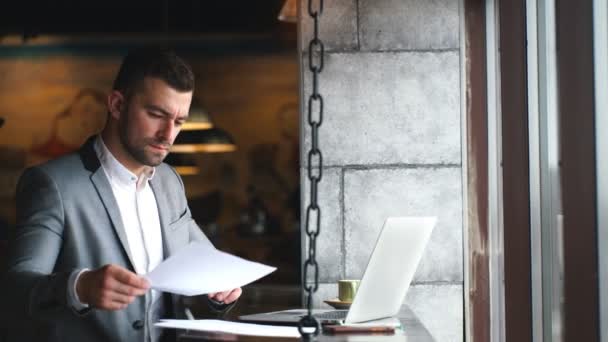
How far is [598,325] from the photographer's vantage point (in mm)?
2055

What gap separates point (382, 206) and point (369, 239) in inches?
5.6

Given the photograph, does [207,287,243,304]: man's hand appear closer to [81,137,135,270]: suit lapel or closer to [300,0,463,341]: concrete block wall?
[81,137,135,270]: suit lapel

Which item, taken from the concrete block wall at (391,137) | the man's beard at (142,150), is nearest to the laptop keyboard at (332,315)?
the man's beard at (142,150)

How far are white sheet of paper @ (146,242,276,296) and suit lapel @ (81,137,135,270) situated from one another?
0.47 metres

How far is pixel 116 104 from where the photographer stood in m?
2.93

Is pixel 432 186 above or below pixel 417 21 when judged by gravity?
below

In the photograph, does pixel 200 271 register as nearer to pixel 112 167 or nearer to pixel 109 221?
pixel 109 221

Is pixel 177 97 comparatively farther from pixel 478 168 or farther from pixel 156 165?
pixel 478 168

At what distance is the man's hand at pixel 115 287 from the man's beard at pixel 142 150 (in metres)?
0.69

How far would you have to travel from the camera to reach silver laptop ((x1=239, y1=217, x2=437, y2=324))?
95.9 inches

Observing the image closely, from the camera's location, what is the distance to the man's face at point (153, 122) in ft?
9.34

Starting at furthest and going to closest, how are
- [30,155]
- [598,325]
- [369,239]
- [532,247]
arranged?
[30,155] → [369,239] → [532,247] → [598,325]

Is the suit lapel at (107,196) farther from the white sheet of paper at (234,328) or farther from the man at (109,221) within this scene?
the white sheet of paper at (234,328)

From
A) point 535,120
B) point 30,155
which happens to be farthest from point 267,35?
point 535,120
